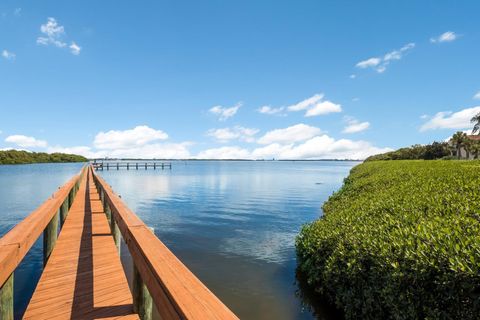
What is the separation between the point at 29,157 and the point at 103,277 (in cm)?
16933

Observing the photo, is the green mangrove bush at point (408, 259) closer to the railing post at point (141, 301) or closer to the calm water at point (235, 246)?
the calm water at point (235, 246)

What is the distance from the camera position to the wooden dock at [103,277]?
1.53 metres

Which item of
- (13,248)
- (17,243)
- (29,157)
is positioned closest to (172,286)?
(13,248)

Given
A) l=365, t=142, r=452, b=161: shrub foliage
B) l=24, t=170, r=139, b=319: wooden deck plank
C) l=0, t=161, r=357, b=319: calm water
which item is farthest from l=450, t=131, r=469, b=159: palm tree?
l=24, t=170, r=139, b=319: wooden deck plank

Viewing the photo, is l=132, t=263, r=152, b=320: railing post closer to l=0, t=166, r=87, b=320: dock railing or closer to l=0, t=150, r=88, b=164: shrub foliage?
l=0, t=166, r=87, b=320: dock railing

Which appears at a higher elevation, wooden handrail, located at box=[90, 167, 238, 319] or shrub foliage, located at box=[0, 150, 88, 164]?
shrub foliage, located at box=[0, 150, 88, 164]

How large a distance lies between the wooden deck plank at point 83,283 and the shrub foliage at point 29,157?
152534mm

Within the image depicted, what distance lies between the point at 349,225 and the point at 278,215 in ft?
40.8

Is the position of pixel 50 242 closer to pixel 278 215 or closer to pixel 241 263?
pixel 241 263

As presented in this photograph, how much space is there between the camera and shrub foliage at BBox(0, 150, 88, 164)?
119 meters

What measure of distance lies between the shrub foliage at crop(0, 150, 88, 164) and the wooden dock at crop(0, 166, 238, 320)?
500ft

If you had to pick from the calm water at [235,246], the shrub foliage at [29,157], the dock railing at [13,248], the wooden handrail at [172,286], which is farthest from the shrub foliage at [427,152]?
the shrub foliage at [29,157]

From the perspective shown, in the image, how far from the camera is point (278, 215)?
58.6 feet

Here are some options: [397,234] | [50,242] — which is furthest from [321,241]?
[50,242]
